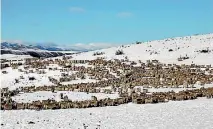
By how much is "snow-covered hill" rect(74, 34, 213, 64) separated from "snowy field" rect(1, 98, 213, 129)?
26.2 m

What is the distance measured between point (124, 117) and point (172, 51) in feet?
130

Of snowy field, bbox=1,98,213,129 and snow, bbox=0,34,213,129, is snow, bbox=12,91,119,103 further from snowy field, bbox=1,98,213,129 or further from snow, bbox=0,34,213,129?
snowy field, bbox=1,98,213,129

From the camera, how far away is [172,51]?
67.9 meters

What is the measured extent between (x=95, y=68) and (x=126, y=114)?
2597cm

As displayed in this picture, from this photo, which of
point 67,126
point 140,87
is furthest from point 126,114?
point 140,87

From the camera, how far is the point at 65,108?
33625 millimetres

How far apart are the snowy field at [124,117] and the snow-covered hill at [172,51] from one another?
26.2 m

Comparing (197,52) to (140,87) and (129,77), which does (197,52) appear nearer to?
(129,77)

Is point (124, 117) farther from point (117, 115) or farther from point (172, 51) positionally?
point (172, 51)

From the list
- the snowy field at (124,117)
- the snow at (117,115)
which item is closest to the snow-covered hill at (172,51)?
the snow at (117,115)

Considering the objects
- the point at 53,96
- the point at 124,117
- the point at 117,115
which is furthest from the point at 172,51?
the point at 124,117

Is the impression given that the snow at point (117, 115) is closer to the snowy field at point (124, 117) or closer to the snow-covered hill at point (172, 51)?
the snowy field at point (124, 117)

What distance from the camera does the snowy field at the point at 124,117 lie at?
2698 centimetres

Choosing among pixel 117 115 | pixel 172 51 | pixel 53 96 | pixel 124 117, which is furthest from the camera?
pixel 172 51
